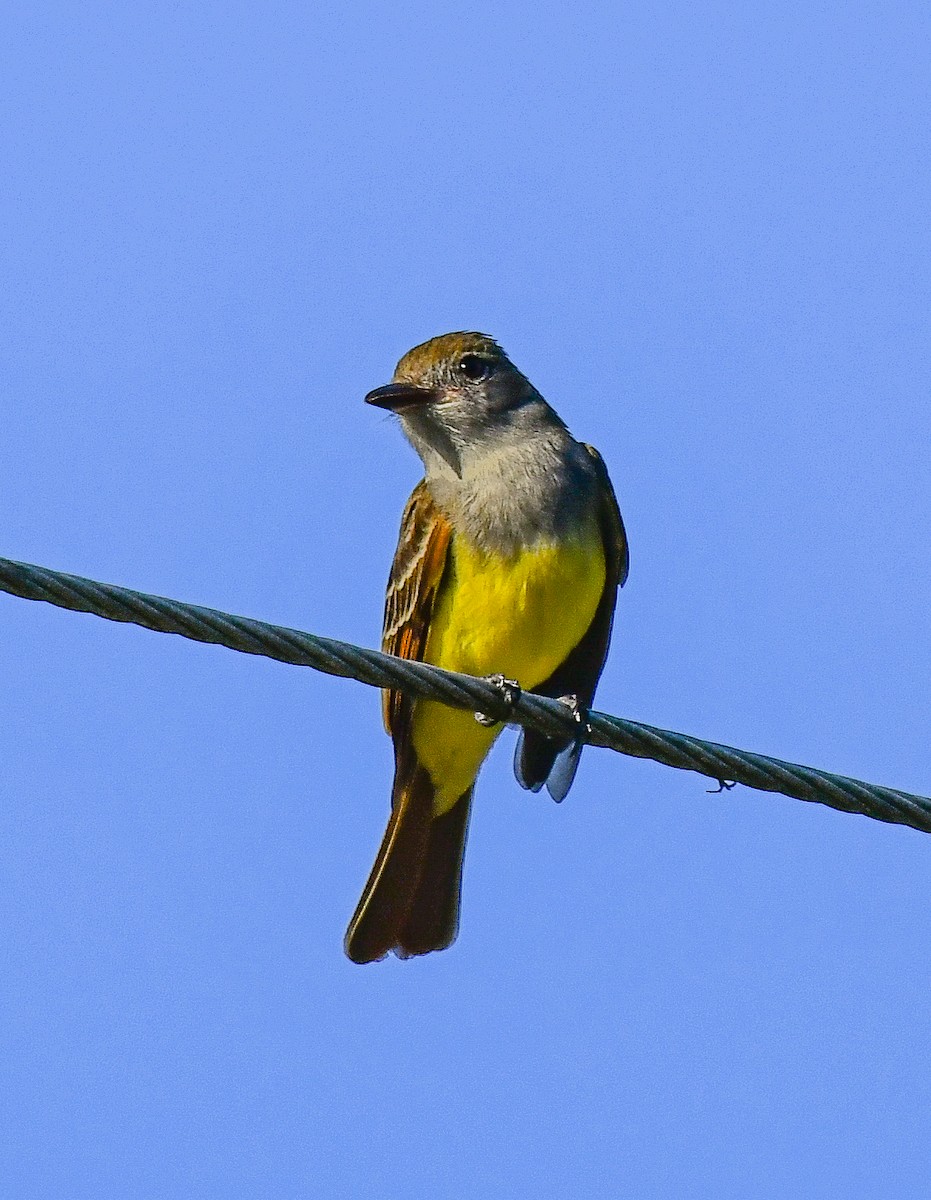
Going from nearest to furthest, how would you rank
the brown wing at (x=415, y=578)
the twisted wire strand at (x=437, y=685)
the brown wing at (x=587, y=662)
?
the twisted wire strand at (x=437, y=685) < the brown wing at (x=415, y=578) < the brown wing at (x=587, y=662)

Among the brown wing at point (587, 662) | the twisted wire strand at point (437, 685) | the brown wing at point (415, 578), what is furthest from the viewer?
the brown wing at point (587, 662)

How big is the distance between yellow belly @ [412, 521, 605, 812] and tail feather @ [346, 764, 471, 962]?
31.8 inches

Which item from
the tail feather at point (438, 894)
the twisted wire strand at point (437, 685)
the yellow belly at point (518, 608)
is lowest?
the twisted wire strand at point (437, 685)

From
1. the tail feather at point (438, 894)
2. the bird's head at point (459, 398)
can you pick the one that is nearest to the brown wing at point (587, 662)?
the tail feather at point (438, 894)

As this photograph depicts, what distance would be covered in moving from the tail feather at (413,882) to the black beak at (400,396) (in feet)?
5.09

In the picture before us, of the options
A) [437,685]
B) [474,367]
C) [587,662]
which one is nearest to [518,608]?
[587,662]

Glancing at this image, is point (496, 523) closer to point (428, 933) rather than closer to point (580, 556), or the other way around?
point (580, 556)

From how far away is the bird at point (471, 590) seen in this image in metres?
7.07

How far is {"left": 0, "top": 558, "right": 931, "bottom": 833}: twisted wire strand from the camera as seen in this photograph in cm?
434

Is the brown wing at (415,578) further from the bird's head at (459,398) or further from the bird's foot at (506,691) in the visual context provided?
the bird's foot at (506,691)

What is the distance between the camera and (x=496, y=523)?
23.5 ft

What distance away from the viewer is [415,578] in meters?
7.27

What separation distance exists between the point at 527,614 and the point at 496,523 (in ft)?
1.41

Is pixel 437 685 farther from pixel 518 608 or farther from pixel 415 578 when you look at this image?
pixel 415 578
